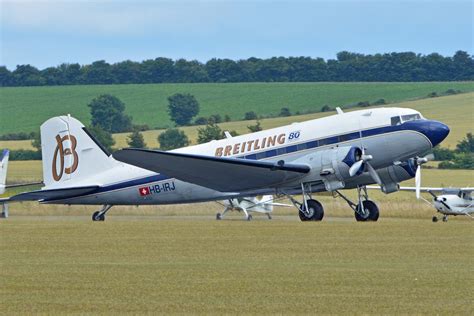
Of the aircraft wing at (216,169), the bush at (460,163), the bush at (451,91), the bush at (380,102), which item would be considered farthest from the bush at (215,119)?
the aircraft wing at (216,169)

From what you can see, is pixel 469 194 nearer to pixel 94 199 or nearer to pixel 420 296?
pixel 94 199

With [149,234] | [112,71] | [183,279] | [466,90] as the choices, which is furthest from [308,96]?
[183,279]

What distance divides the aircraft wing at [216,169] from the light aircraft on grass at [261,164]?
0.11 ft

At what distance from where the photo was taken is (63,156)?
41656 mm

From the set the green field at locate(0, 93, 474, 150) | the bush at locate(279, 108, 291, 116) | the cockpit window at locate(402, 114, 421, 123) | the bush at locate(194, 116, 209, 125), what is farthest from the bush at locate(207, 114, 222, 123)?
the cockpit window at locate(402, 114, 421, 123)

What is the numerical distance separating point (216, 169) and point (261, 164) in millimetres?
1741

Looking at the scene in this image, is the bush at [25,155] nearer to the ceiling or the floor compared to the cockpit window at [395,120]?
nearer to the floor

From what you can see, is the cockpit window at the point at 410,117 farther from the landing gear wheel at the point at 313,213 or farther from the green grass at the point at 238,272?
the green grass at the point at 238,272

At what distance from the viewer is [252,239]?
27.7 m

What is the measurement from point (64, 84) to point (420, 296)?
131708mm

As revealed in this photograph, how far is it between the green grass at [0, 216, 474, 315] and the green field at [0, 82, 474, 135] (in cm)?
8059

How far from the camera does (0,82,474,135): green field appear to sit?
114m

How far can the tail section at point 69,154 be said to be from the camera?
41531 mm

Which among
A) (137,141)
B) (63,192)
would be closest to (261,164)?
(63,192)
